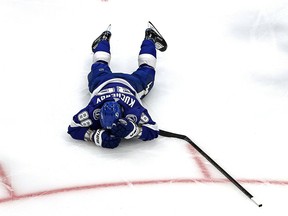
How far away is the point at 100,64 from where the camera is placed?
4980 millimetres

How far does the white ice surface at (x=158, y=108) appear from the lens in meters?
3.60

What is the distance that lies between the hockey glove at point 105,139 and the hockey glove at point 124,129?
4.3 inches

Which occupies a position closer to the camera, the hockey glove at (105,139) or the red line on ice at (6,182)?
the red line on ice at (6,182)

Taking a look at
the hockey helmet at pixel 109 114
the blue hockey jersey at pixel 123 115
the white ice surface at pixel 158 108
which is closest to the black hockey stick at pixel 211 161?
the white ice surface at pixel 158 108

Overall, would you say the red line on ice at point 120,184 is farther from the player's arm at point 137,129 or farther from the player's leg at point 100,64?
the player's leg at point 100,64

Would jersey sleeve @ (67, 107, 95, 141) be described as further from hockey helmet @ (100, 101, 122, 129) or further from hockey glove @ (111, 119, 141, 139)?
hockey glove @ (111, 119, 141, 139)

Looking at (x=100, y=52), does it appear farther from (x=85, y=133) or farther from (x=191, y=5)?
(x=191, y=5)

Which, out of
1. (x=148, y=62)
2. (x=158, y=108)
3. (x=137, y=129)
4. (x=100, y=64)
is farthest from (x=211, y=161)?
→ (x=100, y=64)

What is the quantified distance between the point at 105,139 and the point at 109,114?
0.22 meters

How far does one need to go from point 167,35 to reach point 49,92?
6.18 feet

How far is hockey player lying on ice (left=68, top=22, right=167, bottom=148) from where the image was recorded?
3945 millimetres

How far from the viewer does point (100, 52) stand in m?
5.14

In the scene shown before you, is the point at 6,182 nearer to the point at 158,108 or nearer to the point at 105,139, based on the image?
the point at 105,139

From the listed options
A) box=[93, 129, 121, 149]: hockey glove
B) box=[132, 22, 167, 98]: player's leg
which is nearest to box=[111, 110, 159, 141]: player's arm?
box=[93, 129, 121, 149]: hockey glove
